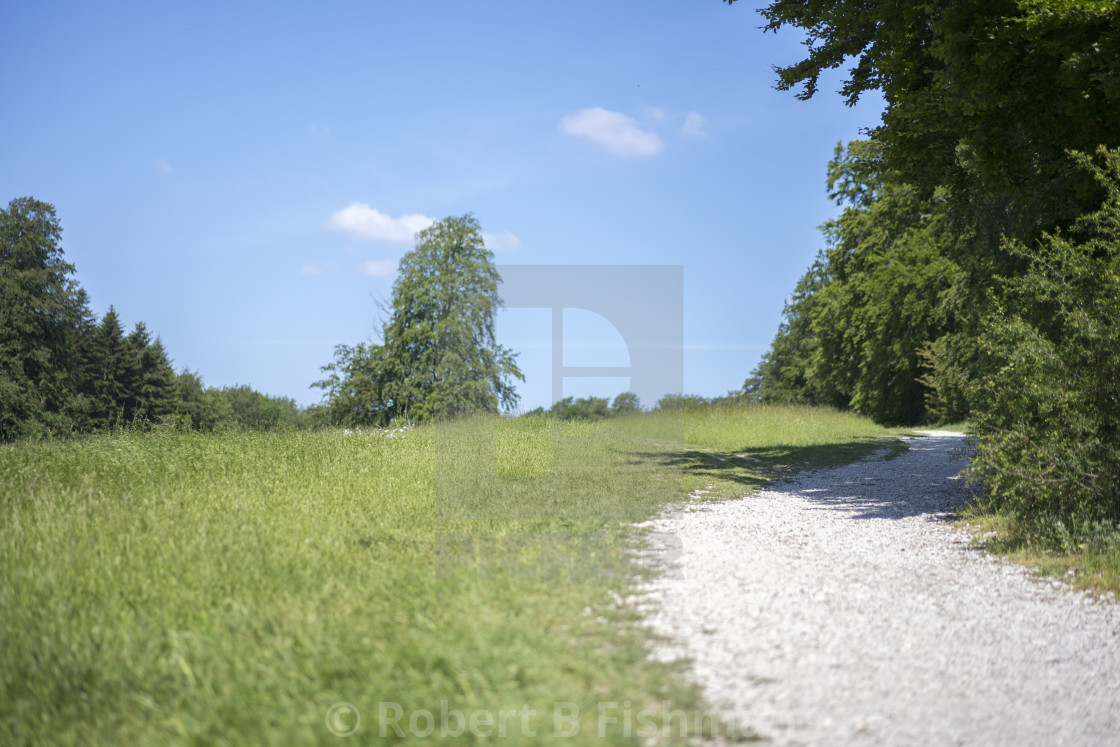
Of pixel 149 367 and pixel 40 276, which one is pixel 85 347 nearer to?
pixel 149 367

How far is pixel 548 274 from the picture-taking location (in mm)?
12852

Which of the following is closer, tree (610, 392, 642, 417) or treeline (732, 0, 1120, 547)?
treeline (732, 0, 1120, 547)

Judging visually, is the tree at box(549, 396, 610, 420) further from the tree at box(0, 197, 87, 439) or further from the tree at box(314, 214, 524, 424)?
the tree at box(0, 197, 87, 439)

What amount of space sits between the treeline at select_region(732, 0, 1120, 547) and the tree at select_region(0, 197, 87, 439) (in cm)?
3531

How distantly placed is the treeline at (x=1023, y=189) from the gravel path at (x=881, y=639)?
1.34 metres

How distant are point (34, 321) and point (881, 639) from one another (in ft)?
133

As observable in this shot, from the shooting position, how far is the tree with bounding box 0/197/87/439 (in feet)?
104

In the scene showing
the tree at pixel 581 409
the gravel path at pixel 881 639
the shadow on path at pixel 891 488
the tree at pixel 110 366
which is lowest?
the gravel path at pixel 881 639

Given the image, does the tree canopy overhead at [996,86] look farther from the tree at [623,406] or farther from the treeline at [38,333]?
the treeline at [38,333]

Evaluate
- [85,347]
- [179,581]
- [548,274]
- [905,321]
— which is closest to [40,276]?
[85,347]

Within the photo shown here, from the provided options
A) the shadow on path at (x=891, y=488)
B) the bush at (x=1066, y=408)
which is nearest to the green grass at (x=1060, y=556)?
the bush at (x=1066, y=408)

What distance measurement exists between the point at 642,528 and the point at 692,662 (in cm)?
357

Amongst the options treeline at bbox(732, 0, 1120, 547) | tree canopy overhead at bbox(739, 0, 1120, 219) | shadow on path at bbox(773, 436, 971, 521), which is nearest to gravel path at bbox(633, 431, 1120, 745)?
treeline at bbox(732, 0, 1120, 547)

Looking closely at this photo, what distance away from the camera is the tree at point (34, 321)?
31.5 m
